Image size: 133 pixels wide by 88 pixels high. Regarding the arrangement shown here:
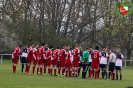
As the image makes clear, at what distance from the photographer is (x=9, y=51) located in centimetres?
5672

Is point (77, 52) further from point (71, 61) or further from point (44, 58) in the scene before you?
point (44, 58)

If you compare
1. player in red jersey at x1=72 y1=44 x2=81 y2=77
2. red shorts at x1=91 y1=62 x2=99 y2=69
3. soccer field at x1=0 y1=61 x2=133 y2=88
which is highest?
player in red jersey at x1=72 y1=44 x2=81 y2=77

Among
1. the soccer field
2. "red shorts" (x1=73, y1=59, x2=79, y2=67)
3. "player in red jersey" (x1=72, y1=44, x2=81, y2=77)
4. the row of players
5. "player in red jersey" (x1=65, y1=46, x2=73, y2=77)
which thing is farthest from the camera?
"player in red jersey" (x1=65, y1=46, x2=73, y2=77)

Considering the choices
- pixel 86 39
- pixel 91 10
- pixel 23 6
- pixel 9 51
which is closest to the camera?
pixel 23 6

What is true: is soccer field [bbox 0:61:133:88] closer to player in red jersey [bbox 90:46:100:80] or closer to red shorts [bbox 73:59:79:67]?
player in red jersey [bbox 90:46:100:80]

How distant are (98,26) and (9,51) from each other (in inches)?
641

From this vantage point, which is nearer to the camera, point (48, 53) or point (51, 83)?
point (51, 83)

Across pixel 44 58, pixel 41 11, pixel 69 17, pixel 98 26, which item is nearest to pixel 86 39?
pixel 98 26

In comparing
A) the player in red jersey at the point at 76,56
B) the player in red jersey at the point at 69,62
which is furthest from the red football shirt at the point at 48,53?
the player in red jersey at the point at 76,56

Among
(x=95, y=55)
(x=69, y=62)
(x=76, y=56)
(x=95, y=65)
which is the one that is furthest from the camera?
(x=69, y=62)

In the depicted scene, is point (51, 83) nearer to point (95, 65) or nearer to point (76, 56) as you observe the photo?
point (95, 65)

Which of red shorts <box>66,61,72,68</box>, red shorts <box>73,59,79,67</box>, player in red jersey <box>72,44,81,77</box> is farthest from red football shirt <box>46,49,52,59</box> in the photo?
red shorts <box>73,59,79,67</box>

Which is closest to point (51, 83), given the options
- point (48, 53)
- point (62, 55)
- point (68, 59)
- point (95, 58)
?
point (95, 58)

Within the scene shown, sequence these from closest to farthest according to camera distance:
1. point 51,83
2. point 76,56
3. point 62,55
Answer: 1. point 51,83
2. point 76,56
3. point 62,55
